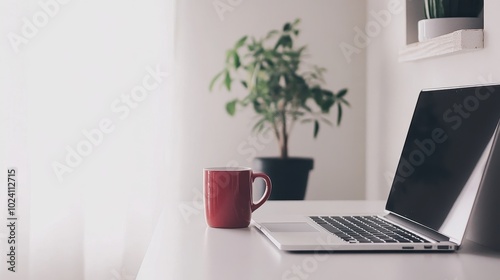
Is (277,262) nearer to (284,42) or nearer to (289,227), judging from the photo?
(289,227)

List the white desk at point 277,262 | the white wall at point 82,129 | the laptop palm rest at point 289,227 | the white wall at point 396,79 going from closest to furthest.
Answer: the white desk at point 277,262 → the laptop palm rest at point 289,227 → the white wall at point 396,79 → the white wall at point 82,129

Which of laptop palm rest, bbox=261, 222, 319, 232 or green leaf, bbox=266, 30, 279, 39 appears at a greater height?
green leaf, bbox=266, 30, 279, 39

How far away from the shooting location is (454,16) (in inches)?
60.1

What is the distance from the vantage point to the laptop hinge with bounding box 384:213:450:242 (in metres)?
1.07

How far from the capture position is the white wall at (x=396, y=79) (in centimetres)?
137

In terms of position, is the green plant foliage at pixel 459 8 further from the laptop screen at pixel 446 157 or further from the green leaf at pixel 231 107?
the green leaf at pixel 231 107

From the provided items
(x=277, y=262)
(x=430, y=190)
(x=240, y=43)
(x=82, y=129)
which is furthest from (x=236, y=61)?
(x=277, y=262)

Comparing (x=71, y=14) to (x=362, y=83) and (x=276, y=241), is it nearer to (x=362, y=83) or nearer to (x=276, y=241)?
(x=362, y=83)

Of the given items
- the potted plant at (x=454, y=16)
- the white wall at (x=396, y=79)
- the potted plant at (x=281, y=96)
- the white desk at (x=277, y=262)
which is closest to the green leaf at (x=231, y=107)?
the potted plant at (x=281, y=96)

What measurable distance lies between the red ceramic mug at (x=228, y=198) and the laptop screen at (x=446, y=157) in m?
0.29

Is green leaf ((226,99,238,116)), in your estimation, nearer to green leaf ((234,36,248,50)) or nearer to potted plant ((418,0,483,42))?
green leaf ((234,36,248,50))

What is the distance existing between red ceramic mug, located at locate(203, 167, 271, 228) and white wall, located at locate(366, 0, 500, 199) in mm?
526

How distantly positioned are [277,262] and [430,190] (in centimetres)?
35

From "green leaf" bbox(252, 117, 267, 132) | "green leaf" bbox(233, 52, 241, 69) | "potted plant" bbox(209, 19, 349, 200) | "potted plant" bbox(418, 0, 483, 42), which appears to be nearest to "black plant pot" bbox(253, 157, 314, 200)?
"potted plant" bbox(209, 19, 349, 200)
